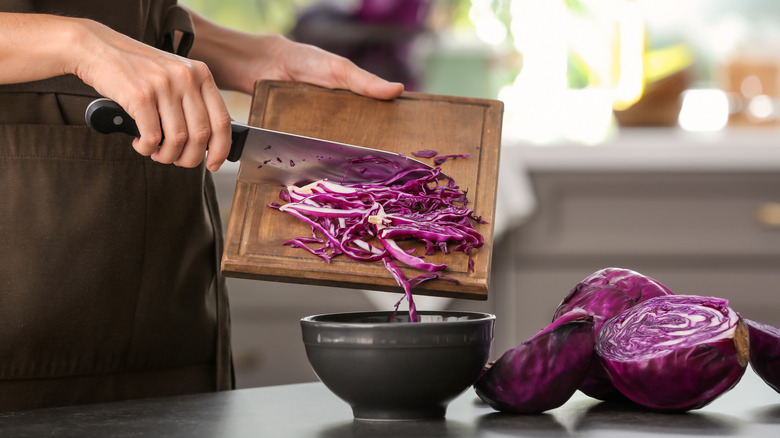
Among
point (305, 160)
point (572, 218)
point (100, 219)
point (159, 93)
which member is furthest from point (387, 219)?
point (572, 218)

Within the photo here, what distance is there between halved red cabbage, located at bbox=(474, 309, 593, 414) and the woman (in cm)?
37

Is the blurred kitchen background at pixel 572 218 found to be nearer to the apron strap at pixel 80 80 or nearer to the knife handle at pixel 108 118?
the apron strap at pixel 80 80

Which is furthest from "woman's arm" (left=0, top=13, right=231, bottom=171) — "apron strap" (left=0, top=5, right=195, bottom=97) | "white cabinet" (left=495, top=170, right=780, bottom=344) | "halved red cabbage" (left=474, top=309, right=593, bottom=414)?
"white cabinet" (left=495, top=170, right=780, bottom=344)

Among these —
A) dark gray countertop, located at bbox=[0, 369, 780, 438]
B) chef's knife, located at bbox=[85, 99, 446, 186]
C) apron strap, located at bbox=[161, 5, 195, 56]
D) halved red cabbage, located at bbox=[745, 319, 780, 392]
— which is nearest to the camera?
dark gray countertop, located at bbox=[0, 369, 780, 438]

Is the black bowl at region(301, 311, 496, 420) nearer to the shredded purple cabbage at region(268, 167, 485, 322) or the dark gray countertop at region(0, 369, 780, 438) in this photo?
the dark gray countertop at region(0, 369, 780, 438)

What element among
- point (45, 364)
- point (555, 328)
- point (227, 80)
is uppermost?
point (227, 80)

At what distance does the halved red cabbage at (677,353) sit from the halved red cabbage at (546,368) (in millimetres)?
31

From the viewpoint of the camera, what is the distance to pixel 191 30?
3.83 feet

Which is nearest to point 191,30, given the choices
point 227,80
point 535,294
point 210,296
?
point 227,80

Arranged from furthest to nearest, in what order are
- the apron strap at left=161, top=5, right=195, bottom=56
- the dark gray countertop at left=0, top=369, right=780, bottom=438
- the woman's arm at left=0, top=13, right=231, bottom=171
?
the apron strap at left=161, top=5, right=195, bottom=56 → the woman's arm at left=0, top=13, right=231, bottom=171 → the dark gray countertop at left=0, top=369, right=780, bottom=438

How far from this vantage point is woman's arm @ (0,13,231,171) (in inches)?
34.6

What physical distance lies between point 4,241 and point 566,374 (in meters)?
0.64

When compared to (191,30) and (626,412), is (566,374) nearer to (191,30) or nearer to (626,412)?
(626,412)

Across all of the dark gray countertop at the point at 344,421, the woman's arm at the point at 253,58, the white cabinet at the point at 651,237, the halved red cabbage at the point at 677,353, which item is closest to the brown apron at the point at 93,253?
the woman's arm at the point at 253,58
